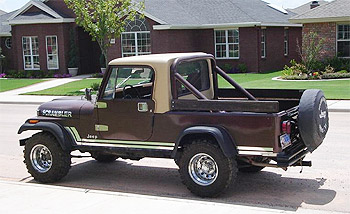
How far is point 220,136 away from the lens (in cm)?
741

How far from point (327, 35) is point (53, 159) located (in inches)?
934

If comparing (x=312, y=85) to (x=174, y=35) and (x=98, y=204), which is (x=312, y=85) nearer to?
(x=174, y=35)

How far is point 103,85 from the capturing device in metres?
8.45

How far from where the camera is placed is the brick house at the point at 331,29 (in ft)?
96.4

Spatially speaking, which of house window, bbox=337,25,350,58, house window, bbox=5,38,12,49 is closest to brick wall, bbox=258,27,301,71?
house window, bbox=337,25,350,58

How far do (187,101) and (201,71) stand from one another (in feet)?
4.47

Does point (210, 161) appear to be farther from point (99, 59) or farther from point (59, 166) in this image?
point (99, 59)

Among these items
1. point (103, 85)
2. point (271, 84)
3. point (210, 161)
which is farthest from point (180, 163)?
point (271, 84)

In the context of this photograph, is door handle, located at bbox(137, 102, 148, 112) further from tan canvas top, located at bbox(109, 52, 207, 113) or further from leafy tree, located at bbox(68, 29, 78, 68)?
leafy tree, located at bbox(68, 29, 78, 68)

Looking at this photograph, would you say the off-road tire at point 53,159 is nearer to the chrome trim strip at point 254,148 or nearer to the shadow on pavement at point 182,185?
the shadow on pavement at point 182,185

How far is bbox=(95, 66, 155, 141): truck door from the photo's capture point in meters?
8.18

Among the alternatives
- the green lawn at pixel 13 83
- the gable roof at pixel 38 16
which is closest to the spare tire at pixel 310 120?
the green lawn at pixel 13 83

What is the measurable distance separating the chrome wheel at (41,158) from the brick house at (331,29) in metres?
23.0

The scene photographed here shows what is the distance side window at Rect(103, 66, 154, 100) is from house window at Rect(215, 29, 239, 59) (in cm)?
2665
